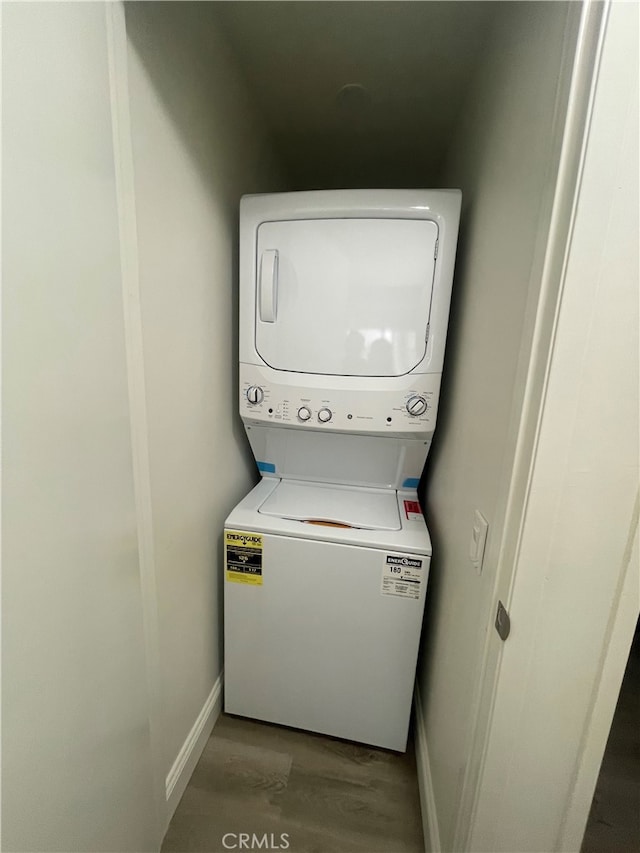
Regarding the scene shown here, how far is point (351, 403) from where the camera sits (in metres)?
1.21

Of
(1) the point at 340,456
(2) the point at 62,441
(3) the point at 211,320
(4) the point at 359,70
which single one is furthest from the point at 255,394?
(4) the point at 359,70

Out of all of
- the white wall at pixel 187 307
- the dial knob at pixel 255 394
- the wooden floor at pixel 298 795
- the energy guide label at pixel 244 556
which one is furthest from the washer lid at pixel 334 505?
the wooden floor at pixel 298 795

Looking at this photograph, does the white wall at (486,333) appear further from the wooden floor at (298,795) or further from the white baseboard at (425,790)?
the wooden floor at (298,795)

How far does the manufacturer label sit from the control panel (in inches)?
12.8

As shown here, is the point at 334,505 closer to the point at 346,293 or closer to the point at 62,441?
the point at 346,293

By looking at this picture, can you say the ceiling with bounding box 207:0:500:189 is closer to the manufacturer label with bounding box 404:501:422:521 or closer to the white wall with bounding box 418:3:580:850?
the white wall with bounding box 418:3:580:850

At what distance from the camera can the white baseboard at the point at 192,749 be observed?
3.68 ft

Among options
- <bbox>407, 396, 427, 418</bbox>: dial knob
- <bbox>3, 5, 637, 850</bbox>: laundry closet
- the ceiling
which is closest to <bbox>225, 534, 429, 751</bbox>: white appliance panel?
<bbox>3, 5, 637, 850</bbox>: laundry closet

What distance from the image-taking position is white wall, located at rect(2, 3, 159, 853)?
522 millimetres

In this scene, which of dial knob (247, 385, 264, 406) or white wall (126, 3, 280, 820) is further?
dial knob (247, 385, 264, 406)

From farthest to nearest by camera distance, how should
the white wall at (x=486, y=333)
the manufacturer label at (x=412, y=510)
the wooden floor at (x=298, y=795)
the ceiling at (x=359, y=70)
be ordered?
1. the manufacturer label at (x=412, y=510)
2. the wooden floor at (x=298, y=795)
3. the ceiling at (x=359, y=70)
4. the white wall at (x=486, y=333)

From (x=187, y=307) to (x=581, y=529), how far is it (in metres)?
1.06

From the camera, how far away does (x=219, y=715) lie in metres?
1.45

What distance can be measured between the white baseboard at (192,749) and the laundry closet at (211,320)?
0.01 metres
